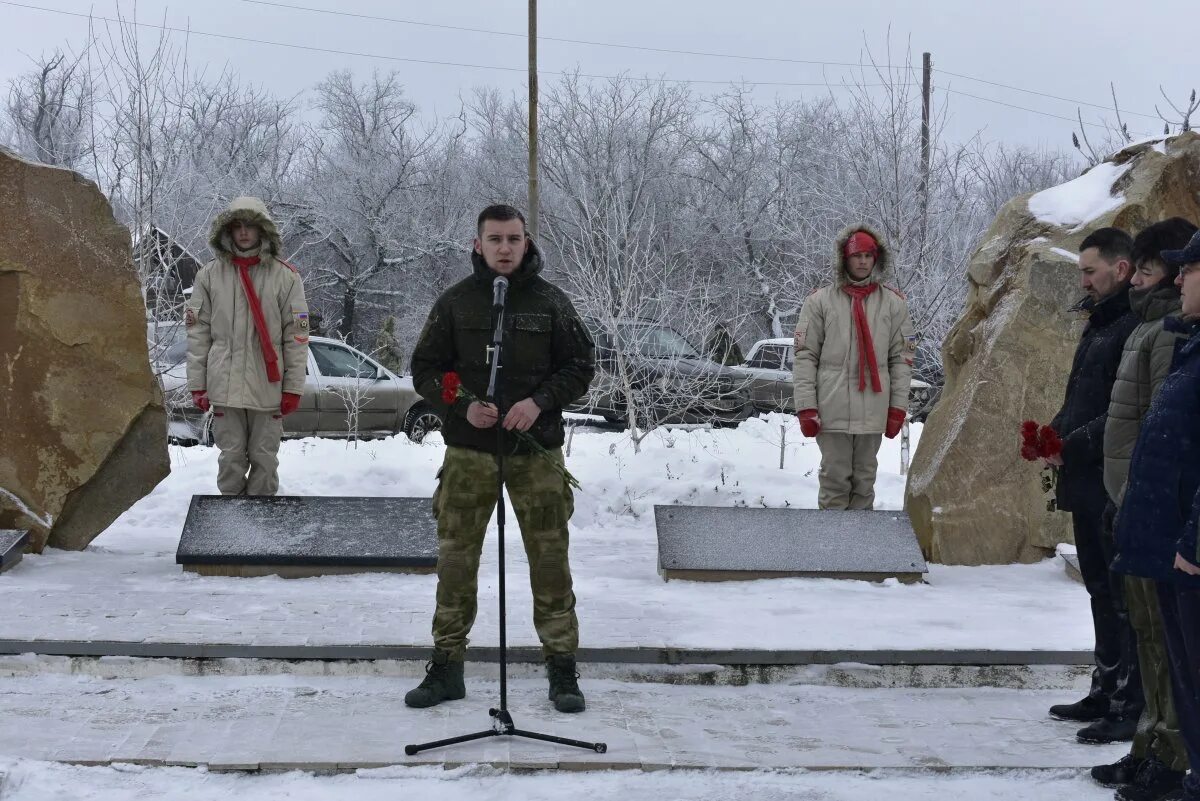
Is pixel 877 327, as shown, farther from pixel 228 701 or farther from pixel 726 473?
pixel 228 701

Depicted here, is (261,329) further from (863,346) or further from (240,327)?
(863,346)

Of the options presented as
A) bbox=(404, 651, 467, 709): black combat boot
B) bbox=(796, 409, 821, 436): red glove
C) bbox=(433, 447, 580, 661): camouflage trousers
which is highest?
bbox=(796, 409, 821, 436): red glove

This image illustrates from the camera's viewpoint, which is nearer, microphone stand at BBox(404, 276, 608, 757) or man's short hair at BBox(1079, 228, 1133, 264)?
microphone stand at BBox(404, 276, 608, 757)

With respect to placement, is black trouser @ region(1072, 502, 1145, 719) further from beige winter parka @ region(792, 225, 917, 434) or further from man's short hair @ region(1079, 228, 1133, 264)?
beige winter parka @ region(792, 225, 917, 434)

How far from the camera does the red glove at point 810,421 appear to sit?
777 cm

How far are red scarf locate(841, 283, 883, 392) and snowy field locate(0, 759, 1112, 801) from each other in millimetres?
3391

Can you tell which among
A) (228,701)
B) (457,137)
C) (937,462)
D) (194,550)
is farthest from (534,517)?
(457,137)

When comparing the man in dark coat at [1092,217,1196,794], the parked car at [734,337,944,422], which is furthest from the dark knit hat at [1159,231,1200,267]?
the parked car at [734,337,944,422]

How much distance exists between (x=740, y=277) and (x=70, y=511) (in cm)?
2678

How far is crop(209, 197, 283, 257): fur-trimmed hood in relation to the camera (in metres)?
7.57

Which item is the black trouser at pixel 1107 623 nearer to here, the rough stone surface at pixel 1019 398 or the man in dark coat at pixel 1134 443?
the man in dark coat at pixel 1134 443

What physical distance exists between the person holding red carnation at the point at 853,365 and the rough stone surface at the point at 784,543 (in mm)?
425

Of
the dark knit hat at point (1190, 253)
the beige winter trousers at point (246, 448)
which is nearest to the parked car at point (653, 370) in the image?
the beige winter trousers at point (246, 448)

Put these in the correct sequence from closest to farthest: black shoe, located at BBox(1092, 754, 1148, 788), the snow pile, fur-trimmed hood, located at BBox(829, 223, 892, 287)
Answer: black shoe, located at BBox(1092, 754, 1148, 788) → fur-trimmed hood, located at BBox(829, 223, 892, 287) → the snow pile
